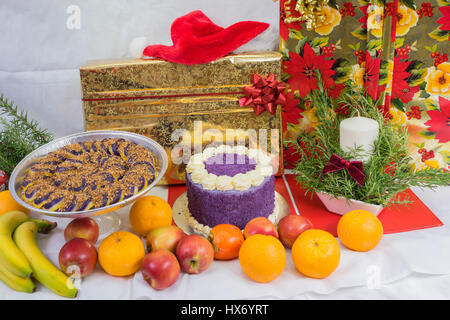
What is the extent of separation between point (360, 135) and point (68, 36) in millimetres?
969

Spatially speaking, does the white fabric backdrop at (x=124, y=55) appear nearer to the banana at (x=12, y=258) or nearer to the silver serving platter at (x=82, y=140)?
the banana at (x=12, y=258)

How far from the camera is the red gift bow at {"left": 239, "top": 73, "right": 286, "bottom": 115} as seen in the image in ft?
4.14

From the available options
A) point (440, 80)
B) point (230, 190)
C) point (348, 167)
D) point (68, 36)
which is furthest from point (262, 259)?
point (68, 36)

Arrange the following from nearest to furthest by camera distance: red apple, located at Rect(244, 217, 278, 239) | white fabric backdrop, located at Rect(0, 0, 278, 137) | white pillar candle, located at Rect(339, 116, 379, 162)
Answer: red apple, located at Rect(244, 217, 278, 239), white pillar candle, located at Rect(339, 116, 379, 162), white fabric backdrop, located at Rect(0, 0, 278, 137)

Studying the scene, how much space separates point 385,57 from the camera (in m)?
1.24

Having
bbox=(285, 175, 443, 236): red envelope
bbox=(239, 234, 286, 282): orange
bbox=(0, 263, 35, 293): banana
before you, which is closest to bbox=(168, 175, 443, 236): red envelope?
bbox=(285, 175, 443, 236): red envelope

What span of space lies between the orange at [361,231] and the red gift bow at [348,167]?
0.11 meters

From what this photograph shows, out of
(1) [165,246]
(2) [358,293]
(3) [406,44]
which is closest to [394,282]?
(2) [358,293]

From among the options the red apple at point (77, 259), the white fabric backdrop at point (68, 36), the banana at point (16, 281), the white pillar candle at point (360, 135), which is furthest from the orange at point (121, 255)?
the white fabric backdrop at point (68, 36)

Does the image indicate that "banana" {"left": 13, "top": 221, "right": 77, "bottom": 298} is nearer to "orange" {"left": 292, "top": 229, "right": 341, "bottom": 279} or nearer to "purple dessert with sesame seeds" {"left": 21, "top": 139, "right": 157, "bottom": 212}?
"purple dessert with sesame seeds" {"left": 21, "top": 139, "right": 157, "bottom": 212}

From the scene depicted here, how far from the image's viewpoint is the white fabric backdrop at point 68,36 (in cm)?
142

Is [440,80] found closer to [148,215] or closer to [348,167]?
[348,167]

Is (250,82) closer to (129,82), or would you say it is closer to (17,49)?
(129,82)

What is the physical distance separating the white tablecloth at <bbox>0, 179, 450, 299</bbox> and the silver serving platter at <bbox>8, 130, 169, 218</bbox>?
6.4 inches
